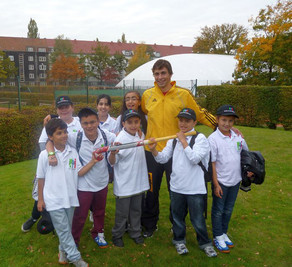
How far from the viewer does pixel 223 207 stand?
131 inches

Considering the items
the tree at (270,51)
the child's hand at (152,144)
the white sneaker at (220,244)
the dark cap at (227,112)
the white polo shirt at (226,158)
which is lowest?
the white sneaker at (220,244)

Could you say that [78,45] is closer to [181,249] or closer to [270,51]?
[270,51]

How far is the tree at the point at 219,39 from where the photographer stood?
5062cm

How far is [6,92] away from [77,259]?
17.1m

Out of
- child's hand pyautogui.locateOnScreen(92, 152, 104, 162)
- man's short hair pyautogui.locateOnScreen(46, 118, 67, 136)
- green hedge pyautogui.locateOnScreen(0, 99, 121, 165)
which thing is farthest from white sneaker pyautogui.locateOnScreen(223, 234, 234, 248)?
green hedge pyautogui.locateOnScreen(0, 99, 121, 165)

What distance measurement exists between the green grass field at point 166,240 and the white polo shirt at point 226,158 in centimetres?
101

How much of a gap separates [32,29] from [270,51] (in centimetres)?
7190

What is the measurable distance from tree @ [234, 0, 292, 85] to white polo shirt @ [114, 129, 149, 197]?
17753mm

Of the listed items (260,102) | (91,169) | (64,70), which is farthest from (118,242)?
(64,70)

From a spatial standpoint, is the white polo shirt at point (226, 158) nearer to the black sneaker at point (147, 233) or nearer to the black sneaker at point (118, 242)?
the black sneaker at point (147, 233)

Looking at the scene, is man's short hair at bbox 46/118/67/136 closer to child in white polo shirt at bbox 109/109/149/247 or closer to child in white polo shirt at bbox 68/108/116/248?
child in white polo shirt at bbox 68/108/116/248

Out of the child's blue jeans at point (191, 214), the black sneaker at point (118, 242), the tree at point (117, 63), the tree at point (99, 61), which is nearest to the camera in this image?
the child's blue jeans at point (191, 214)

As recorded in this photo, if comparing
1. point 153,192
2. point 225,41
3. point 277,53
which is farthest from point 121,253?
point 225,41

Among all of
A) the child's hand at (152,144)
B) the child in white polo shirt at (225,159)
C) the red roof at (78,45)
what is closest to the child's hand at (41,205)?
the child's hand at (152,144)
